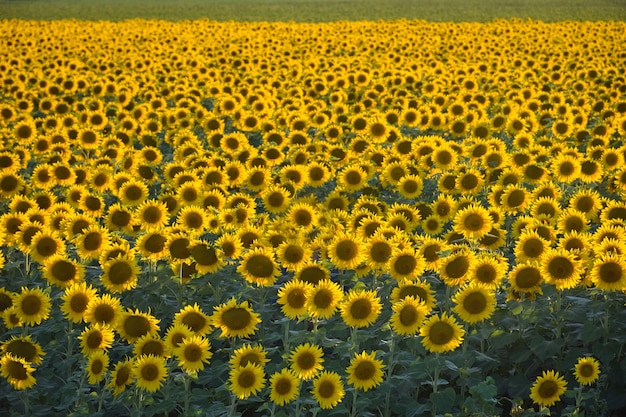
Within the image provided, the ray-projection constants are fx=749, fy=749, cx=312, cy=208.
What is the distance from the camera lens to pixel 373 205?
717cm

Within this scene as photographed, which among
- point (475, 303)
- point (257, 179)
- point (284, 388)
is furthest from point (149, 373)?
point (257, 179)

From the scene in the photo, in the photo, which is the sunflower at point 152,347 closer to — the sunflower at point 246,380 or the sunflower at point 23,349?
the sunflower at point 246,380

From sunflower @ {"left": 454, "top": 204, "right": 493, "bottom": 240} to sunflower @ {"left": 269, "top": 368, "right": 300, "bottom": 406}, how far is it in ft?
7.37

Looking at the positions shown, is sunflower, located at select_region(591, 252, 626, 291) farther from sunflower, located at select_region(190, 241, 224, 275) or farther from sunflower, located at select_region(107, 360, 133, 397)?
sunflower, located at select_region(107, 360, 133, 397)

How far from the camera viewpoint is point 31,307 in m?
5.50

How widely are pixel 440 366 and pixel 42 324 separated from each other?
320cm

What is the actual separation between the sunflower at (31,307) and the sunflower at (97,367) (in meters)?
0.82

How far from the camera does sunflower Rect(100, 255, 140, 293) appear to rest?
19.2ft

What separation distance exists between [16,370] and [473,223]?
3.72 m

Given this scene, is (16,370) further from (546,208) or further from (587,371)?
(546,208)

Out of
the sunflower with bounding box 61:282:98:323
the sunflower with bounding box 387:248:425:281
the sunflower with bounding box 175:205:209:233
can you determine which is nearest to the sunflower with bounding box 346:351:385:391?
the sunflower with bounding box 387:248:425:281

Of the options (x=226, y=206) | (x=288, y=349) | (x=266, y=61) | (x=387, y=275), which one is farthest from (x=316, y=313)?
(x=266, y=61)

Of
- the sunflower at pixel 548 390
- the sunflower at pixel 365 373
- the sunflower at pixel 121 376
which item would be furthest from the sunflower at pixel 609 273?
the sunflower at pixel 121 376

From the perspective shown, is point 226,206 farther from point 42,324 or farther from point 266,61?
point 266,61
